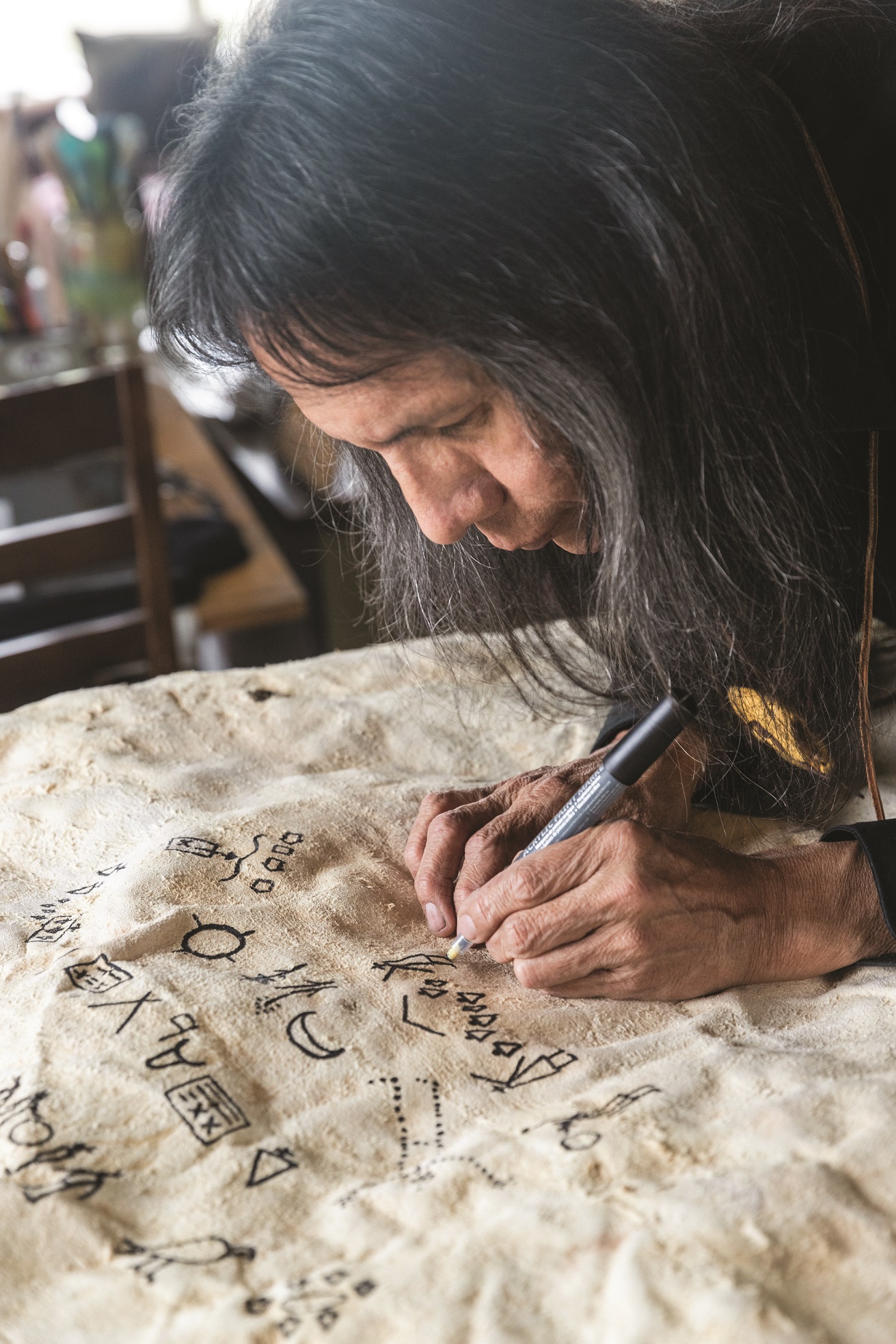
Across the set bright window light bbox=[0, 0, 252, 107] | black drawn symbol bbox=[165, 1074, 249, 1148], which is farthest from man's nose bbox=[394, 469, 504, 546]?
bright window light bbox=[0, 0, 252, 107]

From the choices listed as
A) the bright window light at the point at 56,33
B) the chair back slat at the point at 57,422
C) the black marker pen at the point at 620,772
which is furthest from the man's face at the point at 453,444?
the bright window light at the point at 56,33

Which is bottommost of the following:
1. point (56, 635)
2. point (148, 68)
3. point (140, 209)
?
point (56, 635)

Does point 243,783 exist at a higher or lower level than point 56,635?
higher

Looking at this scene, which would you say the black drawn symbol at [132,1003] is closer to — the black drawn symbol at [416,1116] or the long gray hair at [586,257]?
the black drawn symbol at [416,1116]

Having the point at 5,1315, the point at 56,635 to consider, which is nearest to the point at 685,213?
the point at 5,1315

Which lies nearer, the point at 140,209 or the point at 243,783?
the point at 243,783

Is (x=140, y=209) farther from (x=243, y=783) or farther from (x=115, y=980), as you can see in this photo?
(x=115, y=980)

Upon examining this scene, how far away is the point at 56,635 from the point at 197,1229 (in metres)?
1.62

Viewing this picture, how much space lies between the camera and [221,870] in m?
0.90

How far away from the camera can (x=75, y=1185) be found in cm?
61

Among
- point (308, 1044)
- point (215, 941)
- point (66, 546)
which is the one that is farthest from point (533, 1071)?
point (66, 546)

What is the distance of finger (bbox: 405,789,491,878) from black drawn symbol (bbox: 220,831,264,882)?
12 centimetres

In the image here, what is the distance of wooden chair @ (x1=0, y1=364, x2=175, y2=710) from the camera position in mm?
1938

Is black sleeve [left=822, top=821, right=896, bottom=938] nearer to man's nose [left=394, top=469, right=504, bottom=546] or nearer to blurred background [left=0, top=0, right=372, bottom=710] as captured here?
man's nose [left=394, top=469, right=504, bottom=546]
